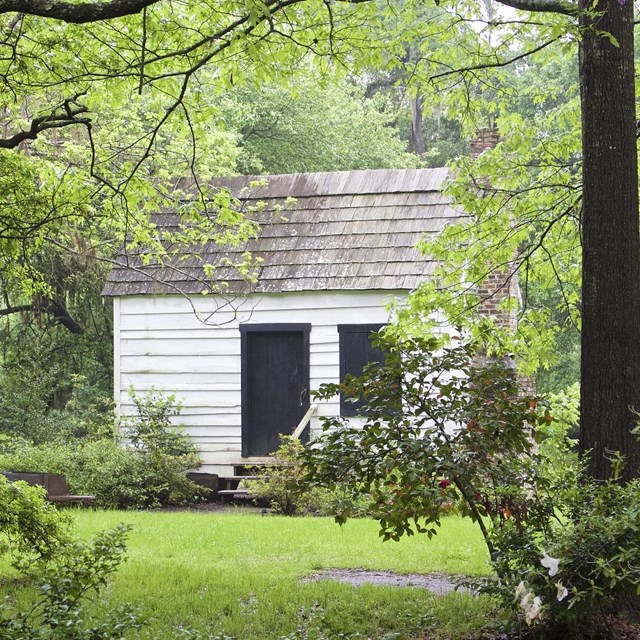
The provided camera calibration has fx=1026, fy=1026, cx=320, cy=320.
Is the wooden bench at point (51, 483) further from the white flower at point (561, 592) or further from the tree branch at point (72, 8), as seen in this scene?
the white flower at point (561, 592)

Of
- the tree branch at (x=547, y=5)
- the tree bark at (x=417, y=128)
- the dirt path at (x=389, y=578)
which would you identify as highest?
the tree bark at (x=417, y=128)

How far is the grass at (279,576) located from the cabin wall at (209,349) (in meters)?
3.88

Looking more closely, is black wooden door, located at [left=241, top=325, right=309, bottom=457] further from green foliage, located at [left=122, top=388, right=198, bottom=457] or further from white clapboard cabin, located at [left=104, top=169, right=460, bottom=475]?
green foliage, located at [left=122, top=388, right=198, bottom=457]

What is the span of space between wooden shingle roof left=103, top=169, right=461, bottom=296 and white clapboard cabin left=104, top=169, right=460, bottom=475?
24 mm

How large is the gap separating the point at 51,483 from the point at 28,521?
632 centimetres

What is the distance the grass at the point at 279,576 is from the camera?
23.8ft

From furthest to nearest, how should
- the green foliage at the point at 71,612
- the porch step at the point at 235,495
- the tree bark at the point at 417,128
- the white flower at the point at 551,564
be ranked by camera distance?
1. the tree bark at the point at 417,128
2. the porch step at the point at 235,495
3. the green foliage at the point at 71,612
4. the white flower at the point at 551,564

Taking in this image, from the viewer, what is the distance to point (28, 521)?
8.01 m

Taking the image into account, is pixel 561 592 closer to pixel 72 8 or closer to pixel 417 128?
pixel 72 8

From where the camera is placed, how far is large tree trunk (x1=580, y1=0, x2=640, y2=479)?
23.1 ft

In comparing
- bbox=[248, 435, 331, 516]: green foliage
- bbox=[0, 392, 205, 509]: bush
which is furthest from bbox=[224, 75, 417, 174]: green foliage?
bbox=[248, 435, 331, 516]: green foliage

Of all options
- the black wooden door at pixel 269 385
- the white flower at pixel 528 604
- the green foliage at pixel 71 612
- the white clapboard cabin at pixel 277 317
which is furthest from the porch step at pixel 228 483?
the white flower at pixel 528 604

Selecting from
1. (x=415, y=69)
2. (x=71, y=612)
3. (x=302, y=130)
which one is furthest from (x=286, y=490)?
(x=302, y=130)

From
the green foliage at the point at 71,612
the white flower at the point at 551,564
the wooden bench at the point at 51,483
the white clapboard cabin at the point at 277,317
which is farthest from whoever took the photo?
the white clapboard cabin at the point at 277,317
